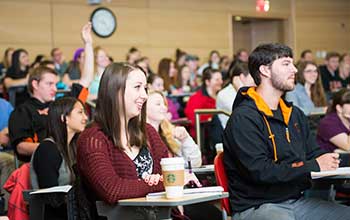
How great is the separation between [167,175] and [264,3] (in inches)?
223

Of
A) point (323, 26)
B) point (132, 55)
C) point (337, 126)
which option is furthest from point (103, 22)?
point (337, 126)

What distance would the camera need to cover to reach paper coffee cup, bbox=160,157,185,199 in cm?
283

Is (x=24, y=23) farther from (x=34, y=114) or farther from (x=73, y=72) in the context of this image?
(x=34, y=114)

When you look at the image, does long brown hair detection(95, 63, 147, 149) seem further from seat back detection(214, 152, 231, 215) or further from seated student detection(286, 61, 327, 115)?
seated student detection(286, 61, 327, 115)

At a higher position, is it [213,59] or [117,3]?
[117,3]

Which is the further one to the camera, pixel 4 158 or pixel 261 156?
pixel 4 158

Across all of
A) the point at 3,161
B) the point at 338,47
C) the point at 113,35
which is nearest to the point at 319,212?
the point at 3,161

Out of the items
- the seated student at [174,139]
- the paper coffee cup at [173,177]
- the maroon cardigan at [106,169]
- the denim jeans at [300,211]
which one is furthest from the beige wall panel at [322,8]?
the paper coffee cup at [173,177]

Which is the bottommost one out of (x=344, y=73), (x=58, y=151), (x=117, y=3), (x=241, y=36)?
(x=58, y=151)

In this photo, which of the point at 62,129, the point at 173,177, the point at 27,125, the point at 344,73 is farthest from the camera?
the point at 344,73

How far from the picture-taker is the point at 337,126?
5.36 meters

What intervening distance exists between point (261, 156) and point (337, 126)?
2123 millimetres

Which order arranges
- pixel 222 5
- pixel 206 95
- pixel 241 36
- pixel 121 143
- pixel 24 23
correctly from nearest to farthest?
pixel 121 143
pixel 206 95
pixel 24 23
pixel 222 5
pixel 241 36

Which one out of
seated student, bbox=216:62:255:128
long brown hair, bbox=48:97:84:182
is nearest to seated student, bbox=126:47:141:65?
seated student, bbox=216:62:255:128
